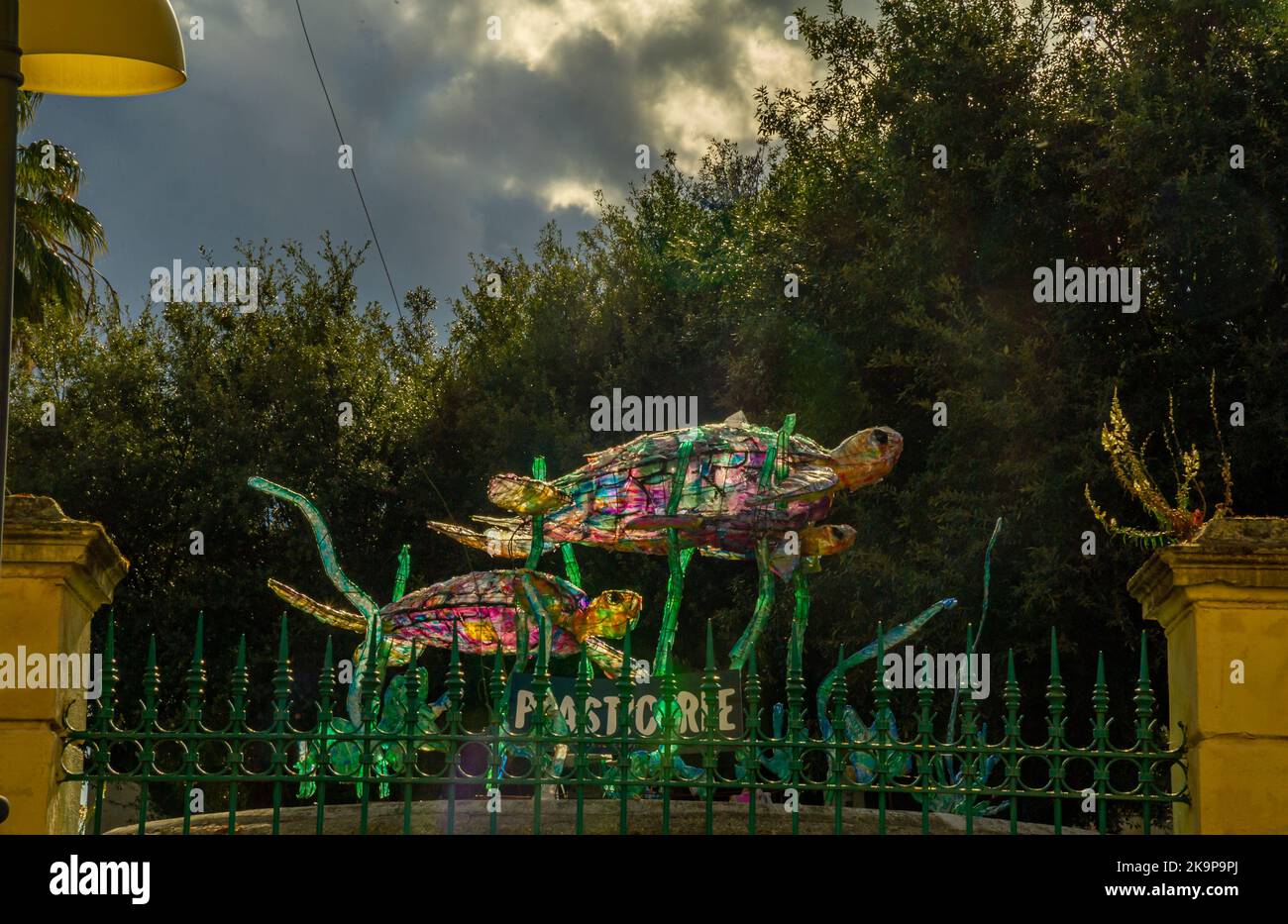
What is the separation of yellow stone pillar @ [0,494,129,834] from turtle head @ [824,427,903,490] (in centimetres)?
605

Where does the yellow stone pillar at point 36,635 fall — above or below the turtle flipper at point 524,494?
below

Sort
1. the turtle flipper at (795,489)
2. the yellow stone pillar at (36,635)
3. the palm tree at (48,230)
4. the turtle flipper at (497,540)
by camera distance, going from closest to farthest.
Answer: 1. the yellow stone pillar at (36,635)
2. the turtle flipper at (795,489)
3. the turtle flipper at (497,540)
4. the palm tree at (48,230)

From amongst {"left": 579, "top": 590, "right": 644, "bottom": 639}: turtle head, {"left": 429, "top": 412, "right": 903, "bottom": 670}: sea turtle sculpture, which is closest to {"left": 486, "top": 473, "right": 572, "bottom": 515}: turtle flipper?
{"left": 429, "top": 412, "right": 903, "bottom": 670}: sea turtle sculpture

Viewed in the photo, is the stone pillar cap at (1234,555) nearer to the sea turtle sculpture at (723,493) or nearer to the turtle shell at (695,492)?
the sea turtle sculpture at (723,493)

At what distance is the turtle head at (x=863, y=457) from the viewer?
1141 cm

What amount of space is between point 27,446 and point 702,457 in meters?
13.3

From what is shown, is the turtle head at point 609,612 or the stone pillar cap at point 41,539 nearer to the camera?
the stone pillar cap at point 41,539


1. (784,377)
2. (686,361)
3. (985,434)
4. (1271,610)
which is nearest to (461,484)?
(686,361)

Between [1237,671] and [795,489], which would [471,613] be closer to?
[795,489]

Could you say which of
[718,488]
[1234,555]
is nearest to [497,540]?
[718,488]

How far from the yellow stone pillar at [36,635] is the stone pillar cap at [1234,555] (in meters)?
4.73

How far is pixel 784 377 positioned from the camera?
Answer: 18219 mm

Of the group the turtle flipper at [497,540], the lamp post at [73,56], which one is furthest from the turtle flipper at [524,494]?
the lamp post at [73,56]

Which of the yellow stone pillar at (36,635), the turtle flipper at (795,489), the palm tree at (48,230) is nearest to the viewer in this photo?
the yellow stone pillar at (36,635)
